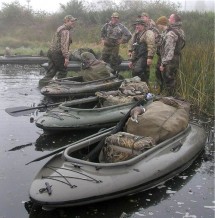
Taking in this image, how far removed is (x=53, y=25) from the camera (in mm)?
26000

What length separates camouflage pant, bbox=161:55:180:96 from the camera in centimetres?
968

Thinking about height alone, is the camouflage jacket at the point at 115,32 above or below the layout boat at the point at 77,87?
above

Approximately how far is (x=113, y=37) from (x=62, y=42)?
1.78 m

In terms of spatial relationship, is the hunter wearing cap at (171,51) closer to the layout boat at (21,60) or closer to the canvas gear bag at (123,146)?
the canvas gear bag at (123,146)

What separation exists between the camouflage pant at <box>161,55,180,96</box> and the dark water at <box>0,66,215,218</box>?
5.22 ft

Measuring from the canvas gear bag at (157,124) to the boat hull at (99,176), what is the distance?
18 centimetres

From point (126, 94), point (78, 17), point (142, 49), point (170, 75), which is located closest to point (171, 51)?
point (170, 75)

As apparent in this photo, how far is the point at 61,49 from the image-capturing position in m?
11.4

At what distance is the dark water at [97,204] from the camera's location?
497 centimetres

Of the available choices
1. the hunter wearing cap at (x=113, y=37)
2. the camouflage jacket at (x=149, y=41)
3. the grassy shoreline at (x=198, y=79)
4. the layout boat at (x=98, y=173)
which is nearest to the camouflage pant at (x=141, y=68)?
the camouflage jacket at (x=149, y=41)

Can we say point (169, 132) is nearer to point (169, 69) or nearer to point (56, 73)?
point (169, 69)

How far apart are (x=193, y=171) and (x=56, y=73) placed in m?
7.51

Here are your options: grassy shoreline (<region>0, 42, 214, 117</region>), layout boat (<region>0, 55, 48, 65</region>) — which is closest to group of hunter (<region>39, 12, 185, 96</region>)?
grassy shoreline (<region>0, 42, 214, 117</region>)

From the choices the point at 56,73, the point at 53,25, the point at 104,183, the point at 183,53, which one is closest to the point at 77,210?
the point at 104,183
